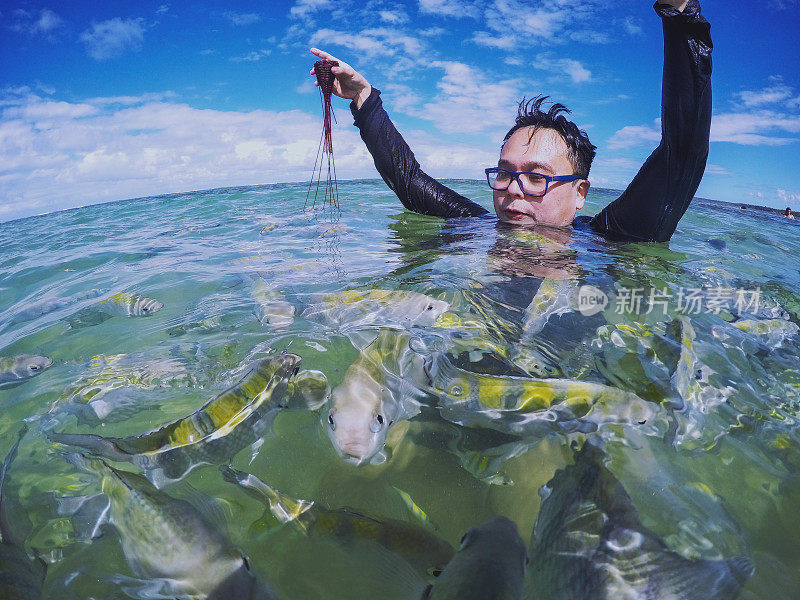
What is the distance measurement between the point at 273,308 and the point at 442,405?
1686mm

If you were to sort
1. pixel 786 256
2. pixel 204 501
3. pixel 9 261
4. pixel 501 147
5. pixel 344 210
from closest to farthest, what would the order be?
pixel 204 501 < pixel 501 147 < pixel 786 256 < pixel 9 261 < pixel 344 210

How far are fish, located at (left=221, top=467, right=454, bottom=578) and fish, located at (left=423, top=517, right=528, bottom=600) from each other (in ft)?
0.34

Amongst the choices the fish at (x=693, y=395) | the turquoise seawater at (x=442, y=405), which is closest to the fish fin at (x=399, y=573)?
the turquoise seawater at (x=442, y=405)

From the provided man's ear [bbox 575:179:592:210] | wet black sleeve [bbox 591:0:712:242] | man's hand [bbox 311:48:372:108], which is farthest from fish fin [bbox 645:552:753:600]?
man's hand [bbox 311:48:372:108]

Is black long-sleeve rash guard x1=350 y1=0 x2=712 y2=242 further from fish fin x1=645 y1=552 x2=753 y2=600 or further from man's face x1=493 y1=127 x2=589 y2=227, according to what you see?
fish fin x1=645 y1=552 x2=753 y2=600

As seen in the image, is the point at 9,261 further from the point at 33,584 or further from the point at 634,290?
the point at 634,290

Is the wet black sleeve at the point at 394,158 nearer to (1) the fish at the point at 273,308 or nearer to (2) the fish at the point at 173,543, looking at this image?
(1) the fish at the point at 273,308

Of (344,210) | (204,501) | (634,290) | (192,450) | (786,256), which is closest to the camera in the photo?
(204,501)

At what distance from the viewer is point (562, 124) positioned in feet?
14.8

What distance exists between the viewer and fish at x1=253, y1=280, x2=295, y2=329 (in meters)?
3.10

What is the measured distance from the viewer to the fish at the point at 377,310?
113 inches

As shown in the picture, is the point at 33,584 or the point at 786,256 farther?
the point at 786,256

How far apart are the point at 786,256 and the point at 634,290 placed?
610 centimetres

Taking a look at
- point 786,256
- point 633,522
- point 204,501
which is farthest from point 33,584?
point 786,256
